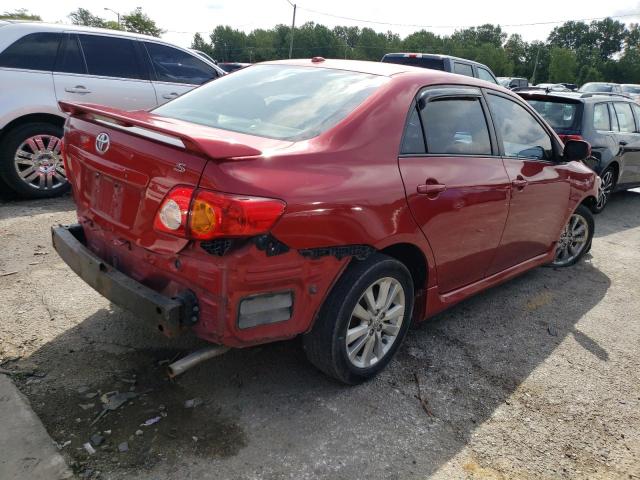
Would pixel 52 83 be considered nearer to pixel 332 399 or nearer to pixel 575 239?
pixel 332 399

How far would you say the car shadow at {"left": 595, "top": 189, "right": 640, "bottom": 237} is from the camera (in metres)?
6.98

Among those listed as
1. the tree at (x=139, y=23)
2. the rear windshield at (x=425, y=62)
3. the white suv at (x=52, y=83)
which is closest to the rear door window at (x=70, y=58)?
the white suv at (x=52, y=83)

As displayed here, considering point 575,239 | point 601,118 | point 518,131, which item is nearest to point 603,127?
point 601,118

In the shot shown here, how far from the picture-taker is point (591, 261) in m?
5.54

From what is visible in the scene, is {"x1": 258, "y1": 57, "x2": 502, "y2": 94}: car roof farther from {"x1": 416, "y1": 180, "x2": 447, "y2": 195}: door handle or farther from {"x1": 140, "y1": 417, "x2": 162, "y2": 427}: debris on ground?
{"x1": 140, "y1": 417, "x2": 162, "y2": 427}: debris on ground

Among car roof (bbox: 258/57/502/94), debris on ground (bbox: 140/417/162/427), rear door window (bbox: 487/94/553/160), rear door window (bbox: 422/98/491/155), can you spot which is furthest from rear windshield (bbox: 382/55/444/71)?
debris on ground (bbox: 140/417/162/427)

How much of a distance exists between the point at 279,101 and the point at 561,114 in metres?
5.56

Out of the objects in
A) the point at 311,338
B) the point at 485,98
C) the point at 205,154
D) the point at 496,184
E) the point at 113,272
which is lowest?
the point at 311,338

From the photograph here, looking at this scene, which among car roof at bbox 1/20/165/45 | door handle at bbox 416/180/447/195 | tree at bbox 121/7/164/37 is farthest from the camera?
tree at bbox 121/7/164/37

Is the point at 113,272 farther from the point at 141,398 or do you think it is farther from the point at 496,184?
the point at 496,184

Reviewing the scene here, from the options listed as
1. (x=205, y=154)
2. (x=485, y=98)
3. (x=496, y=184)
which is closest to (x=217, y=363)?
(x=205, y=154)

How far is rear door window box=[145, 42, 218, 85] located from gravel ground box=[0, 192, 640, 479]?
348 centimetres

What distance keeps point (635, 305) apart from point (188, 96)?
13.0 feet

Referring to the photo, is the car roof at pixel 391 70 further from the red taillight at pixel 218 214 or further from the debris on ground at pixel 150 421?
the debris on ground at pixel 150 421
